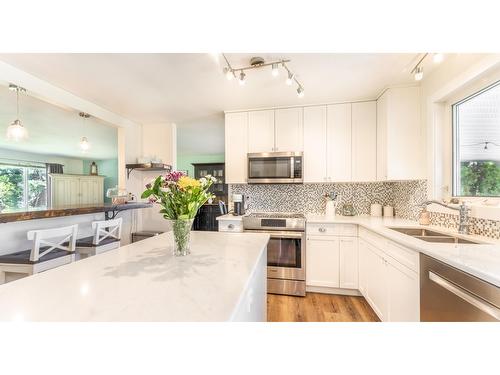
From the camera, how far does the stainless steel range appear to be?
247cm

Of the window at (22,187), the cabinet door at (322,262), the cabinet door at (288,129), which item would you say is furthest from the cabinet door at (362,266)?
the window at (22,187)

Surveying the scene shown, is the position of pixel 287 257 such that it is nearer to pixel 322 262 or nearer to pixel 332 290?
pixel 322 262

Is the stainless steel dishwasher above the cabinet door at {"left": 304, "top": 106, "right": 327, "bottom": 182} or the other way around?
the other way around

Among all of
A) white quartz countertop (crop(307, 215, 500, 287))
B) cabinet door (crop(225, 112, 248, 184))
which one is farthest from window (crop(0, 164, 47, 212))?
white quartz countertop (crop(307, 215, 500, 287))

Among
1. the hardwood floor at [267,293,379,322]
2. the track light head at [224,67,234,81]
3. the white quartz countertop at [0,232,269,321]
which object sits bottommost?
the hardwood floor at [267,293,379,322]

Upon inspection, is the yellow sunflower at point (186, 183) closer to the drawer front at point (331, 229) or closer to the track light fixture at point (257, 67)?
the track light fixture at point (257, 67)

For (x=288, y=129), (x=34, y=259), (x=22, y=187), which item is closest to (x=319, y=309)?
(x=288, y=129)

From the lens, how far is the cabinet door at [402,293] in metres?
1.40

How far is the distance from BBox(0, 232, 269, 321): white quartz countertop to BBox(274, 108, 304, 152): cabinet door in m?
2.01

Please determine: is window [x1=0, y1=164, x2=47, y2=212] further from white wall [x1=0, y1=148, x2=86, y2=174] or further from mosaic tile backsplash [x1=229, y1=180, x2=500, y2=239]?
mosaic tile backsplash [x1=229, y1=180, x2=500, y2=239]

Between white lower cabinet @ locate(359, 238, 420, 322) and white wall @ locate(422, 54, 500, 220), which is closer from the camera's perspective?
white lower cabinet @ locate(359, 238, 420, 322)

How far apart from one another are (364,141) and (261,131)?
52.7 inches
